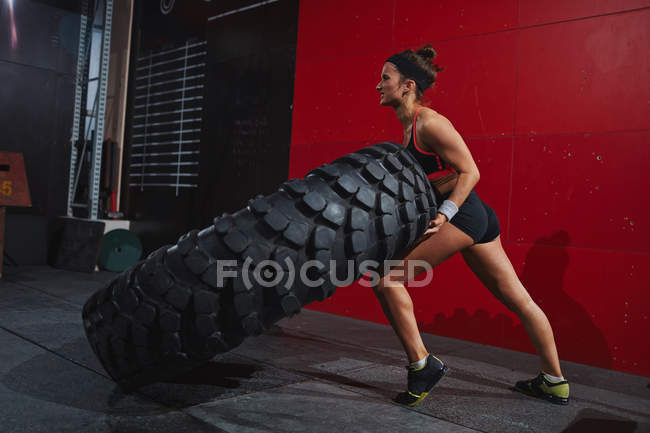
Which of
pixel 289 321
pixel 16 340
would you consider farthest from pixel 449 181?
pixel 16 340

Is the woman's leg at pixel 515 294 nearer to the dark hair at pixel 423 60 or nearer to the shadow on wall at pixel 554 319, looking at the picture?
the dark hair at pixel 423 60

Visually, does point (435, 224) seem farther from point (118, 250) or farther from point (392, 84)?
point (118, 250)

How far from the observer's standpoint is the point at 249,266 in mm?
1382

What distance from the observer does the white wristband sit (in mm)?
1865

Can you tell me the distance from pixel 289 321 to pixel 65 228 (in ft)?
10.7

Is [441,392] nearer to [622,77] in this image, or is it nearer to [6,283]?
[622,77]

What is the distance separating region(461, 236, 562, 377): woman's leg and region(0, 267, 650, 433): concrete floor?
0.22 metres

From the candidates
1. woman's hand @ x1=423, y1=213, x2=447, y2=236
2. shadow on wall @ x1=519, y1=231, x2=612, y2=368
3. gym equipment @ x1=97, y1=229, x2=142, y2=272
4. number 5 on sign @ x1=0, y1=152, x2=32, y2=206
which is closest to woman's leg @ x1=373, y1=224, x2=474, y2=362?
woman's hand @ x1=423, y1=213, x2=447, y2=236

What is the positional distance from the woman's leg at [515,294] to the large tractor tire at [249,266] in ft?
2.22

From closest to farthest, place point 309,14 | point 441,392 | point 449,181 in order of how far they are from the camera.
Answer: point 449,181 → point 441,392 → point 309,14

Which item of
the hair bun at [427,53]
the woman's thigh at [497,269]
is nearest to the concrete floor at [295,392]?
the woman's thigh at [497,269]

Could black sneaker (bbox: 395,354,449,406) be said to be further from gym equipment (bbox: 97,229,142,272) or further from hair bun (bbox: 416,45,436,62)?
gym equipment (bbox: 97,229,142,272)

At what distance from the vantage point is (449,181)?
6.59 feet

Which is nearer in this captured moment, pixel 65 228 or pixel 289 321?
pixel 289 321
